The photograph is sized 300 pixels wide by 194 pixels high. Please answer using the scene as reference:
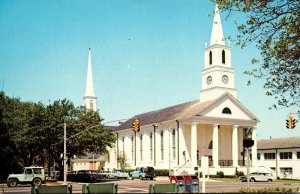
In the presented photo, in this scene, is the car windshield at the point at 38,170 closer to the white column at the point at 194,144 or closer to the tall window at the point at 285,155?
the white column at the point at 194,144

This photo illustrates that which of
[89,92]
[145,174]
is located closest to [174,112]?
[145,174]

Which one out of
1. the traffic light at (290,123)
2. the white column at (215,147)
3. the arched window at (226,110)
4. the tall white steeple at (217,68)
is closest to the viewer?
the traffic light at (290,123)

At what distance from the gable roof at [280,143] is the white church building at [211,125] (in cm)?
884

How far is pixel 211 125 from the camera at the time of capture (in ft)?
244

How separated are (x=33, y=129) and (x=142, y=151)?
105ft

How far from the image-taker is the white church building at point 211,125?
228 feet

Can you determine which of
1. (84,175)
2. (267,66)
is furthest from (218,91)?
(267,66)

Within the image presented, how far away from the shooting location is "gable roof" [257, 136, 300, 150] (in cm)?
7897

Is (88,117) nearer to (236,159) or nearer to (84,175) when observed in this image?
(84,175)

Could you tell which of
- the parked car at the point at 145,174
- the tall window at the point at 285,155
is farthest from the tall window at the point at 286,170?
the parked car at the point at 145,174

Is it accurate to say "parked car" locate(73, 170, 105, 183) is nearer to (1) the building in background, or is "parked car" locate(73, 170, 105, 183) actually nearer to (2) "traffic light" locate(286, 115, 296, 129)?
(2) "traffic light" locate(286, 115, 296, 129)

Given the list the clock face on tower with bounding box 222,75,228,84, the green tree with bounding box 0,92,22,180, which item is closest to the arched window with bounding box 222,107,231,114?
the clock face on tower with bounding box 222,75,228,84

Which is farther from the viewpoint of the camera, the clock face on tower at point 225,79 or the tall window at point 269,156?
the tall window at point 269,156

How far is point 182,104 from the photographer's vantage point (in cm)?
8144
